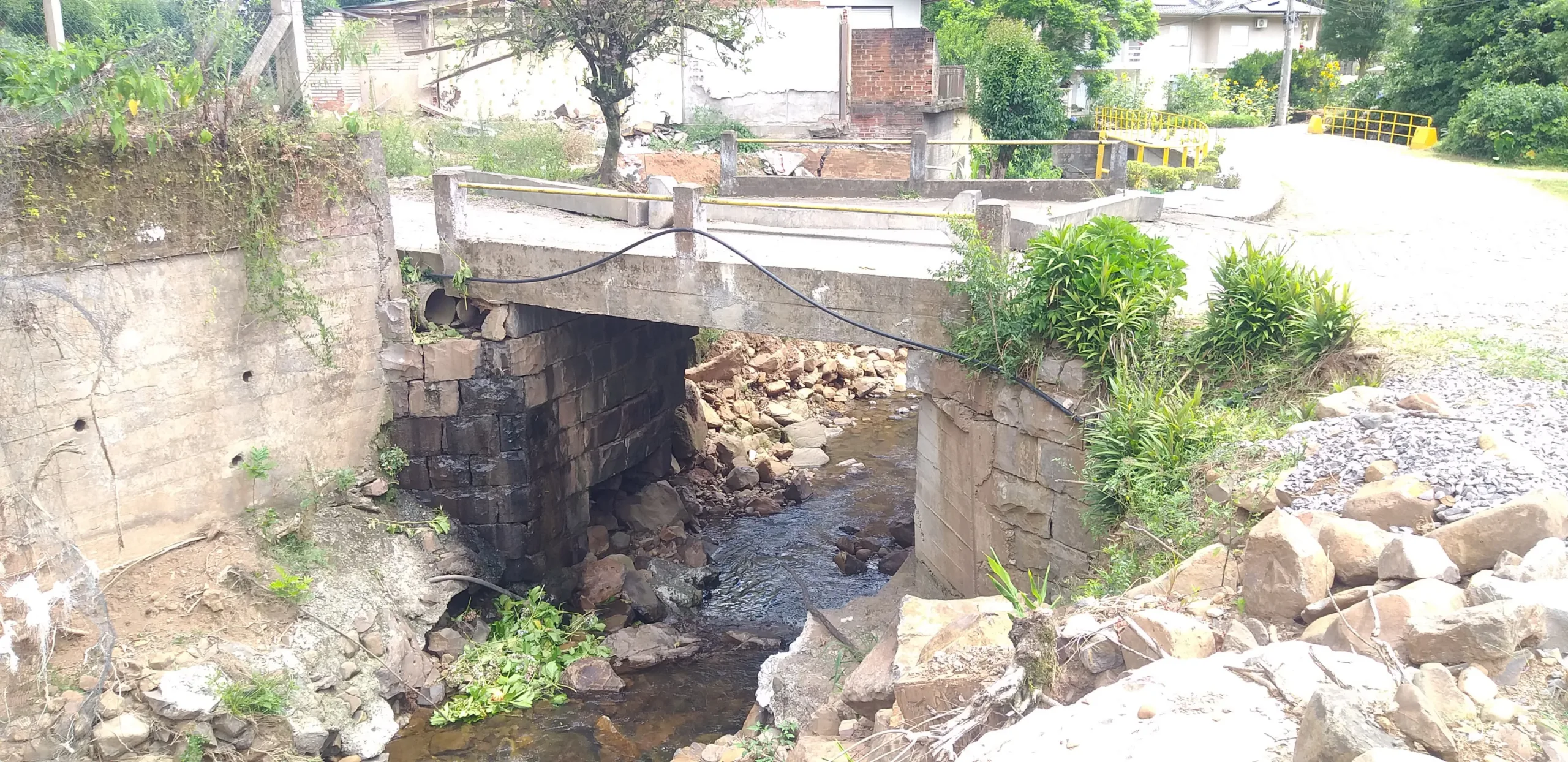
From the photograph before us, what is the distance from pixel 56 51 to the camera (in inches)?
307

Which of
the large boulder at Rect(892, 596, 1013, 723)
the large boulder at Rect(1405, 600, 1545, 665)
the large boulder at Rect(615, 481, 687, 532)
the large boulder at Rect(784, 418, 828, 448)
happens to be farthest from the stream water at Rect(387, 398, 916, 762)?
the large boulder at Rect(1405, 600, 1545, 665)

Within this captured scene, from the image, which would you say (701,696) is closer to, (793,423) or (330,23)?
(793,423)

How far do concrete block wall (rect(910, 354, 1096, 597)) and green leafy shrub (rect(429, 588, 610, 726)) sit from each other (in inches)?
125

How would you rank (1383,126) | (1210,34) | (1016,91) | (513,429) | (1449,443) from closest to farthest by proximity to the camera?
(1449,443) < (513,429) < (1016,91) < (1383,126) < (1210,34)

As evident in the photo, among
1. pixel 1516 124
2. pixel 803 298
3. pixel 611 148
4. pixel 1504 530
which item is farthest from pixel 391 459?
pixel 1516 124

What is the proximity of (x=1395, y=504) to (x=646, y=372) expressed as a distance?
875cm

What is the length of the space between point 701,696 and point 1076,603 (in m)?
4.72

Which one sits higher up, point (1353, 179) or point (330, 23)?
point (330, 23)

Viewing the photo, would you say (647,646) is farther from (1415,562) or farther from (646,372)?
(1415,562)

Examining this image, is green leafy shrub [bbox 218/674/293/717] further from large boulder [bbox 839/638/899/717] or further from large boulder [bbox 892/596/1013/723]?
large boulder [bbox 892/596/1013/723]

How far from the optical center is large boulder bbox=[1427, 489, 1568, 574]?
428cm

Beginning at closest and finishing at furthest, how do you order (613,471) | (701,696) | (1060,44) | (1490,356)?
(1490,356) → (701,696) → (613,471) → (1060,44)

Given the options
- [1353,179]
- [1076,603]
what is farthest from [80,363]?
[1353,179]

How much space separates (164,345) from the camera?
27.6 ft
